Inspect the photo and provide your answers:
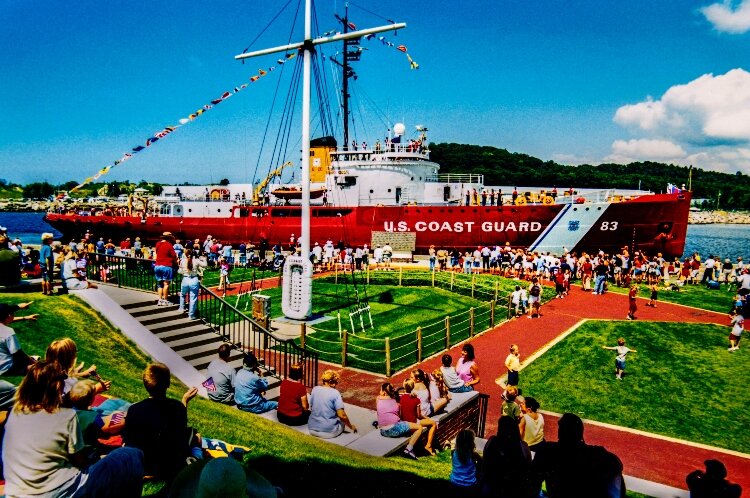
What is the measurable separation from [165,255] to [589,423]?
1051 cm

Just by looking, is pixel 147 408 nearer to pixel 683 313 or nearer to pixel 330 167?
pixel 683 313

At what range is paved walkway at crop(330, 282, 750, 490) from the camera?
8.53 m

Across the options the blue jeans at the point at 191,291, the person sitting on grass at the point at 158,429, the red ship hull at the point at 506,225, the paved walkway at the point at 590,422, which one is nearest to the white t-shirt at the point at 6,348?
the person sitting on grass at the point at 158,429

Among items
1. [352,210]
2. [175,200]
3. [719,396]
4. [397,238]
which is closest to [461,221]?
[397,238]

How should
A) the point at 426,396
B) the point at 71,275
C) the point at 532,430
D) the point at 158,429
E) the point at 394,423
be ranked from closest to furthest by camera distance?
the point at 158,429 < the point at 532,430 < the point at 394,423 < the point at 426,396 < the point at 71,275

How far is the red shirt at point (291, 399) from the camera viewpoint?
8.16 meters

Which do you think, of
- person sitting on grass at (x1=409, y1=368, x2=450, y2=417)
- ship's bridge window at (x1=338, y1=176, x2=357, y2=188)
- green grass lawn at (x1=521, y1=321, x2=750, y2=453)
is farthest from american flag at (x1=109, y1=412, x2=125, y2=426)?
ship's bridge window at (x1=338, y1=176, x2=357, y2=188)

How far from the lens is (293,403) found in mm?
8180

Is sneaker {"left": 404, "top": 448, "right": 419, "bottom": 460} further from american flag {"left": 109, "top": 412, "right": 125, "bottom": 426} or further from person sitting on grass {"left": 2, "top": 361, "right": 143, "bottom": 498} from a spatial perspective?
person sitting on grass {"left": 2, "top": 361, "right": 143, "bottom": 498}

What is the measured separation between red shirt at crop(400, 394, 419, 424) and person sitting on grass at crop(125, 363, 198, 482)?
3753 millimetres

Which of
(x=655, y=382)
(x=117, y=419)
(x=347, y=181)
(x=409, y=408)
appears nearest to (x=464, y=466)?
(x=409, y=408)

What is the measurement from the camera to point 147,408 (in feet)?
15.9

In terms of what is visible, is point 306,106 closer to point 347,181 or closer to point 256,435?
point 256,435

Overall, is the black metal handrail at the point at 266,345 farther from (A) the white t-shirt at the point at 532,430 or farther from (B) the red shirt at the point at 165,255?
(A) the white t-shirt at the point at 532,430
